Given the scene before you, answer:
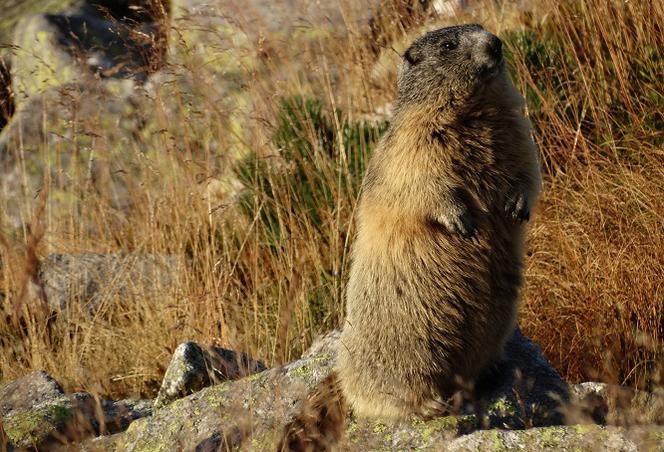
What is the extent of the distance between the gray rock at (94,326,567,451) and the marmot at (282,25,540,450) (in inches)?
3.8

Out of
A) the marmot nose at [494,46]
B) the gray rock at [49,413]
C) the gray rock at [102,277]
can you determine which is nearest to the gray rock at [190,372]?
the gray rock at [49,413]

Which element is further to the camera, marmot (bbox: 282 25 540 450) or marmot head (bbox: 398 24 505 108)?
marmot head (bbox: 398 24 505 108)

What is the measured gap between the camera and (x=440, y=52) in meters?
4.04

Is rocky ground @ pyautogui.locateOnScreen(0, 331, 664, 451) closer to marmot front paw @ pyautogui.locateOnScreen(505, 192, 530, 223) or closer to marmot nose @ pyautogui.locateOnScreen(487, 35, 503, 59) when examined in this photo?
marmot front paw @ pyautogui.locateOnScreen(505, 192, 530, 223)

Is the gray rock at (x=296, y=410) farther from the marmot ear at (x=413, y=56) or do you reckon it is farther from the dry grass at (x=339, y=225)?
the marmot ear at (x=413, y=56)

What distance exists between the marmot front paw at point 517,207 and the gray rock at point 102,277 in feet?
9.24

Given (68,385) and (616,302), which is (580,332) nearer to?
(616,302)

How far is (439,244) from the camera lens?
12.4 feet

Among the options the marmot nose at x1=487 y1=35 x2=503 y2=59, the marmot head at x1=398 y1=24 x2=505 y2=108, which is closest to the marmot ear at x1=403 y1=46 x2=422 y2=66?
the marmot head at x1=398 y1=24 x2=505 y2=108

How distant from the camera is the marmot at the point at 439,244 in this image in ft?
12.2

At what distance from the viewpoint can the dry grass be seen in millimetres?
4918

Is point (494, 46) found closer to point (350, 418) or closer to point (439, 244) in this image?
point (439, 244)

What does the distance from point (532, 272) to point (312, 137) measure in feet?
6.07

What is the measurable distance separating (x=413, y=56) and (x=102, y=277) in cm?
352
